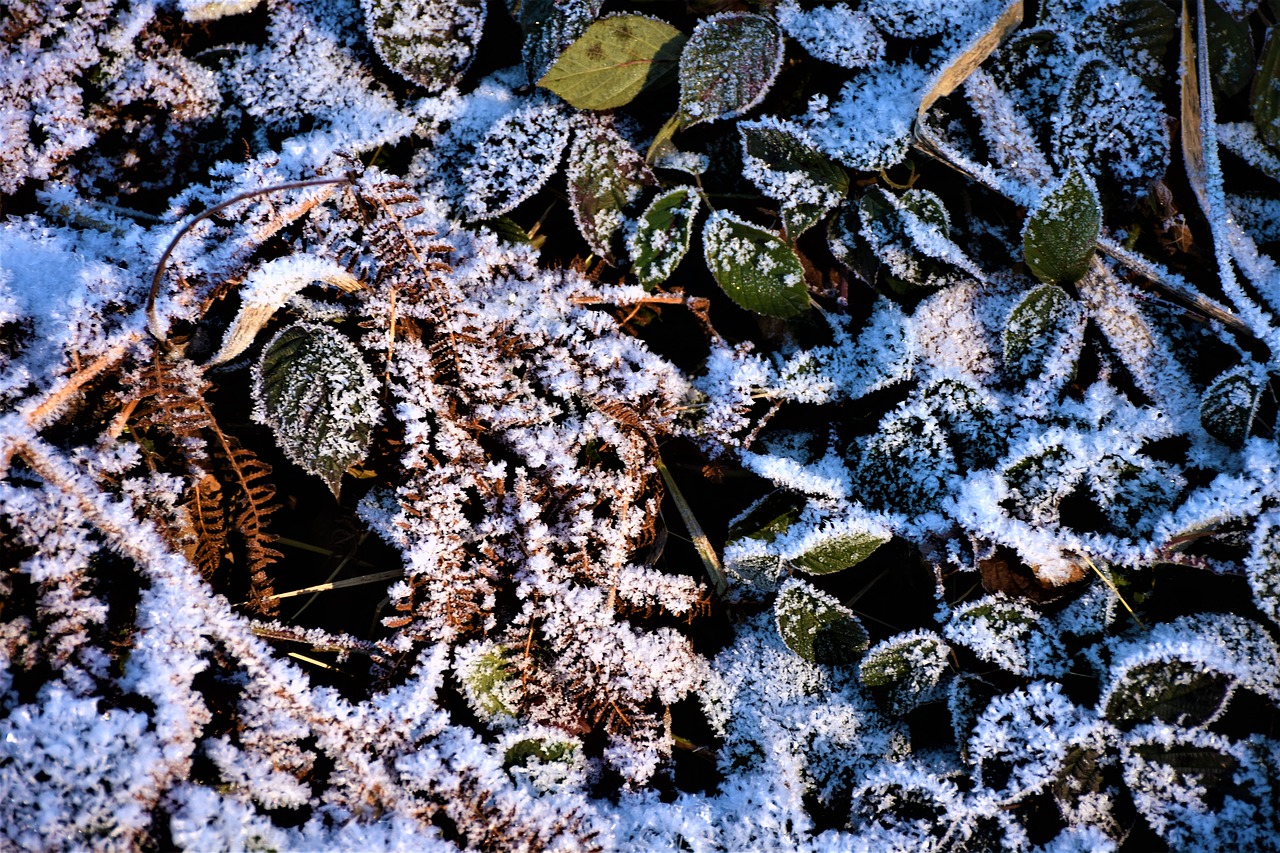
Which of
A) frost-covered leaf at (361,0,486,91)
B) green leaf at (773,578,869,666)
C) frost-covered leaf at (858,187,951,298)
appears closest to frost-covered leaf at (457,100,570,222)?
frost-covered leaf at (361,0,486,91)

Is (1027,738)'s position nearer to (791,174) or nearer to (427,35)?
(791,174)

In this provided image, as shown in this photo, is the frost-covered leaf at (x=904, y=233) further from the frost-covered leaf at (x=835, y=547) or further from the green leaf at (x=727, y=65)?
the frost-covered leaf at (x=835, y=547)

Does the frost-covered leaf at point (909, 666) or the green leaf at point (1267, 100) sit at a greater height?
the green leaf at point (1267, 100)

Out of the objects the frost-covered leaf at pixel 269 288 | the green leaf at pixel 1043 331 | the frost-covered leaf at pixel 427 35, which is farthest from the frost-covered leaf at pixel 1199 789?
the frost-covered leaf at pixel 427 35

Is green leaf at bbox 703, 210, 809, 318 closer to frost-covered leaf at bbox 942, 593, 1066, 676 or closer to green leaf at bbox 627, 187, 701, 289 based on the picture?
green leaf at bbox 627, 187, 701, 289

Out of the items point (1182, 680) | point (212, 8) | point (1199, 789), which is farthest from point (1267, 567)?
point (212, 8)

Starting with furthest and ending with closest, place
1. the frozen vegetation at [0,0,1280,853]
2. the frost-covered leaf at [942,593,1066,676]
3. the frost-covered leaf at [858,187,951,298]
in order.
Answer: the frost-covered leaf at [858,187,951,298] < the frost-covered leaf at [942,593,1066,676] < the frozen vegetation at [0,0,1280,853]
